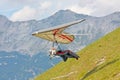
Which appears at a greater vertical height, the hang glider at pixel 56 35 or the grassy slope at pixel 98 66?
the hang glider at pixel 56 35

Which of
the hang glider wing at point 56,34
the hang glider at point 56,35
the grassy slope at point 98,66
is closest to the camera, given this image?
the grassy slope at point 98,66

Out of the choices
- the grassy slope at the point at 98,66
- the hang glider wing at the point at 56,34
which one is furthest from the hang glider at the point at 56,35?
the grassy slope at the point at 98,66

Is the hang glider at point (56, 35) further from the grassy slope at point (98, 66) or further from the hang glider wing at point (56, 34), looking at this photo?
the grassy slope at point (98, 66)

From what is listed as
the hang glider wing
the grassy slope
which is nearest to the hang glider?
the hang glider wing

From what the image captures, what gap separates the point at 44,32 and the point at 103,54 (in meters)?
25.8

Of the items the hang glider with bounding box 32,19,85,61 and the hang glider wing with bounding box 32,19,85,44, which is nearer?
the hang glider with bounding box 32,19,85,61

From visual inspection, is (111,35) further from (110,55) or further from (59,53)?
(59,53)

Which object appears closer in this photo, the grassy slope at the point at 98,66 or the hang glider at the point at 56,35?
the grassy slope at the point at 98,66

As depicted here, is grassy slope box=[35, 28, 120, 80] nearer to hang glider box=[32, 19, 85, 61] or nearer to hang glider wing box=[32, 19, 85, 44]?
hang glider box=[32, 19, 85, 61]

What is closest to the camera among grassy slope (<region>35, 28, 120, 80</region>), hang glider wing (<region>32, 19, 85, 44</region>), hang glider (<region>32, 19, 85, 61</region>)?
grassy slope (<region>35, 28, 120, 80</region>)

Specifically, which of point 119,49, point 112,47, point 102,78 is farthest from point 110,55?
point 102,78

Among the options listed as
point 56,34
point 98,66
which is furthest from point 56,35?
point 98,66

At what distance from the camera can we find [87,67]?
78312mm

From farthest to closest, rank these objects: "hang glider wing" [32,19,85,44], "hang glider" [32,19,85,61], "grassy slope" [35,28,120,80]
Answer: "hang glider wing" [32,19,85,44], "hang glider" [32,19,85,61], "grassy slope" [35,28,120,80]
